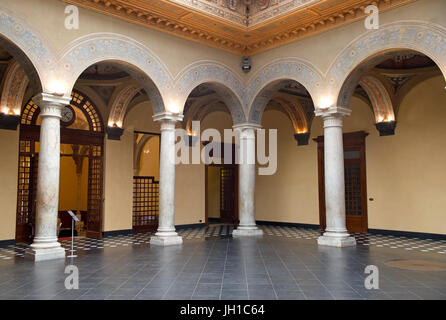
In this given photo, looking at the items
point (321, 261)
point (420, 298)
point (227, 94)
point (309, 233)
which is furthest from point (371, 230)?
point (420, 298)

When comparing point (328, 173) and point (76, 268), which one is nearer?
point (76, 268)

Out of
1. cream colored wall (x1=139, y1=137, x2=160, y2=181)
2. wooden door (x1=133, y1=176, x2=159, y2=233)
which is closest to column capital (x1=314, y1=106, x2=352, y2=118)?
wooden door (x1=133, y1=176, x2=159, y2=233)

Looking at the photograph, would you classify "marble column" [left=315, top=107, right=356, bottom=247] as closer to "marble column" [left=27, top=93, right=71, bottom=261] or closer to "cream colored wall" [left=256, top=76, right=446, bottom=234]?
"cream colored wall" [left=256, top=76, right=446, bottom=234]

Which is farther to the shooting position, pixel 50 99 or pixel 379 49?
pixel 379 49

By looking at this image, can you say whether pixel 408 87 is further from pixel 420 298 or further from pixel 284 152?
pixel 420 298

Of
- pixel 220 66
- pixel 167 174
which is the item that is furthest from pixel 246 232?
pixel 220 66

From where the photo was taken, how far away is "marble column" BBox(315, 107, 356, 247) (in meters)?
9.60

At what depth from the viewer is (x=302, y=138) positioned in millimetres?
14391

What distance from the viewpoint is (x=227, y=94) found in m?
11.8

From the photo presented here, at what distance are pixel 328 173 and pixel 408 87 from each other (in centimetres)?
437

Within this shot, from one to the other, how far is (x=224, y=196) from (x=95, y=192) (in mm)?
6000

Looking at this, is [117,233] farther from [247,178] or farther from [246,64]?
[246,64]

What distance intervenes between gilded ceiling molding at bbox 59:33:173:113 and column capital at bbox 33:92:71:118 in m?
0.36

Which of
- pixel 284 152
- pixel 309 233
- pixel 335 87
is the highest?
pixel 335 87
